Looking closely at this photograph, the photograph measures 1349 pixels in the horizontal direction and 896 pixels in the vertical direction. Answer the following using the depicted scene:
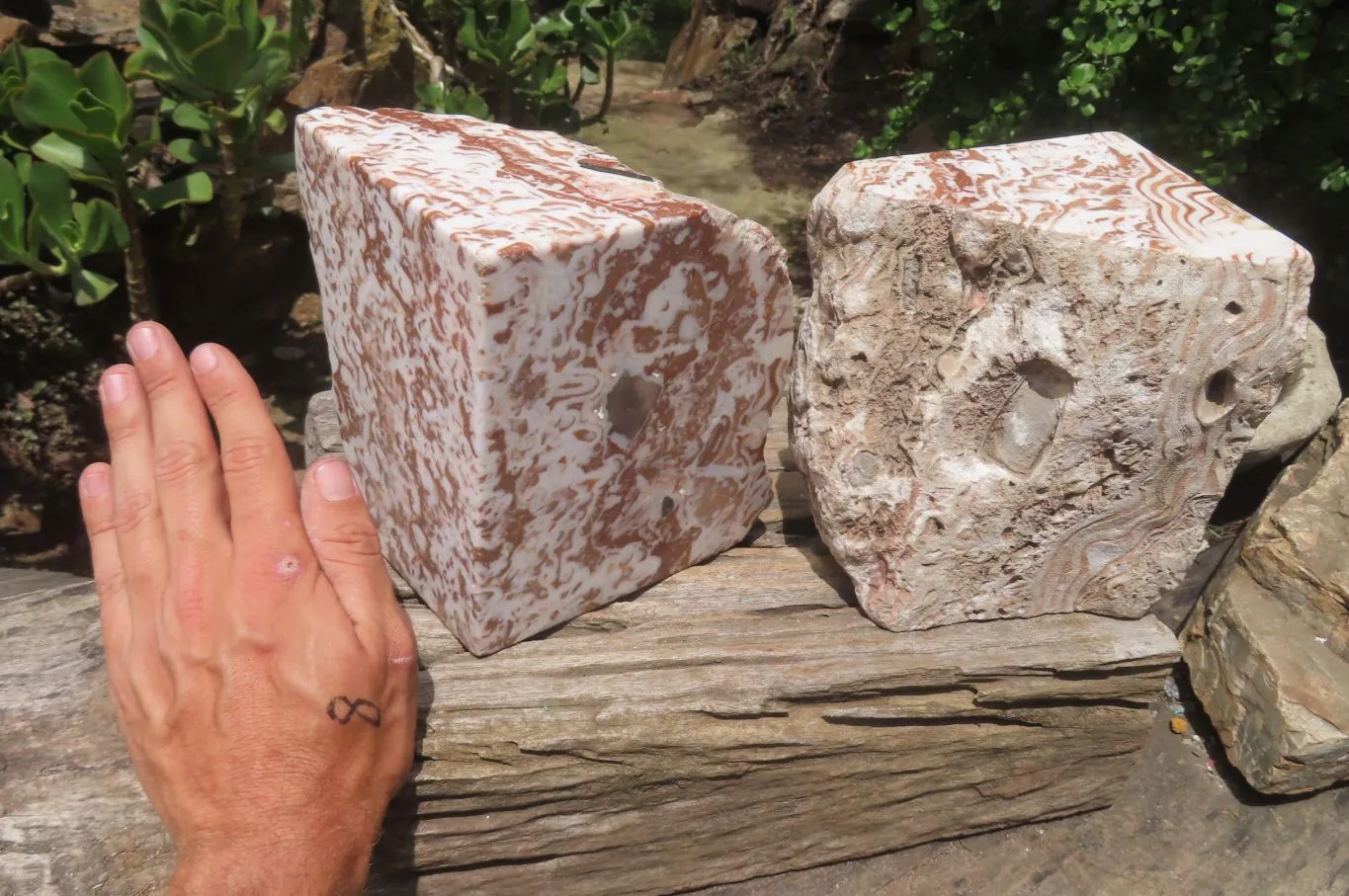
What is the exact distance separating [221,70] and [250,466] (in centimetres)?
127

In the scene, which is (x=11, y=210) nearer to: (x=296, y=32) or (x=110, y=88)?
(x=110, y=88)

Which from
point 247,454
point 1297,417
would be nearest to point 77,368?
point 247,454

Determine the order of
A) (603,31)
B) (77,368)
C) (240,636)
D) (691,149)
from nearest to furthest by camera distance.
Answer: (240,636) < (77,368) < (603,31) < (691,149)

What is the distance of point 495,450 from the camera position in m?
1.37

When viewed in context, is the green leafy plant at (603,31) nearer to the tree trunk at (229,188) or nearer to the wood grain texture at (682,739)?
the tree trunk at (229,188)

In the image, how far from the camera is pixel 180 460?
A: 1309 mm

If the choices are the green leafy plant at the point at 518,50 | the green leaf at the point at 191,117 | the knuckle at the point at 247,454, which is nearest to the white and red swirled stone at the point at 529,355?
the knuckle at the point at 247,454

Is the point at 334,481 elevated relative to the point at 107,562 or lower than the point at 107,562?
elevated

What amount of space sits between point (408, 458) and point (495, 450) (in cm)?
25

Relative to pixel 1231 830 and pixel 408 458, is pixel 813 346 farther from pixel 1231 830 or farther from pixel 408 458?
pixel 1231 830

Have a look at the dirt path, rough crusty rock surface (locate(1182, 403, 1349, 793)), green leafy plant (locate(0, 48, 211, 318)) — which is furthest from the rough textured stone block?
the dirt path

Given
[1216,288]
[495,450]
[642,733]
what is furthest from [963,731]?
[495,450]

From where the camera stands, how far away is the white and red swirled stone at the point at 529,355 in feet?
4.28

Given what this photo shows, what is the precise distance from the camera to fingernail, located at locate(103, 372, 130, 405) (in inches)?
53.2
